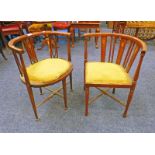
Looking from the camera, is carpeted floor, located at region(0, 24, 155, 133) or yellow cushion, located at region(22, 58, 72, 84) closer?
yellow cushion, located at region(22, 58, 72, 84)

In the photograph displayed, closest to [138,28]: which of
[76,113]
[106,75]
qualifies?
[106,75]

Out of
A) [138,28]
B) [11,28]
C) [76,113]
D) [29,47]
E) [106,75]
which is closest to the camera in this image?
[106,75]

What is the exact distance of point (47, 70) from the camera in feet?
4.57

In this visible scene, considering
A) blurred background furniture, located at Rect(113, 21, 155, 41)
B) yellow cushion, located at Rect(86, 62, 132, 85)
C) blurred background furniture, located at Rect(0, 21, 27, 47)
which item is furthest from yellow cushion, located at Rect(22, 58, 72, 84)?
blurred background furniture, located at Rect(113, 21, 155, 41)

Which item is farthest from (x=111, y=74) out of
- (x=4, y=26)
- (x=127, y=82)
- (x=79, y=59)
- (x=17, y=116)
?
(x=4, y=26)

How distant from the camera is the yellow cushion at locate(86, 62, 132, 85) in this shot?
51.9 inches

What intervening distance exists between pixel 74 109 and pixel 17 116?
1.98 feet

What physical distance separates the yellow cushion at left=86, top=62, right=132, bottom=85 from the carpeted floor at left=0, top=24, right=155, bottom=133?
0.43 meters

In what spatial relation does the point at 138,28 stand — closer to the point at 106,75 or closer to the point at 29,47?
the point at 106,75

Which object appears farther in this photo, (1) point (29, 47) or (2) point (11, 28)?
(2) point (11, 28)

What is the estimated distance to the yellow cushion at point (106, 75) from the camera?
132 cm

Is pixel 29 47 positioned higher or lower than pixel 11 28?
higher

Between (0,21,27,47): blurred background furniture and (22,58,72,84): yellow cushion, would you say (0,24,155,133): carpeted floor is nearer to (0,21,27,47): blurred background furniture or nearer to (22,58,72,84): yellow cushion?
(22,58,72,84): yellow cushion

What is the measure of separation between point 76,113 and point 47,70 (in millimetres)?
563
